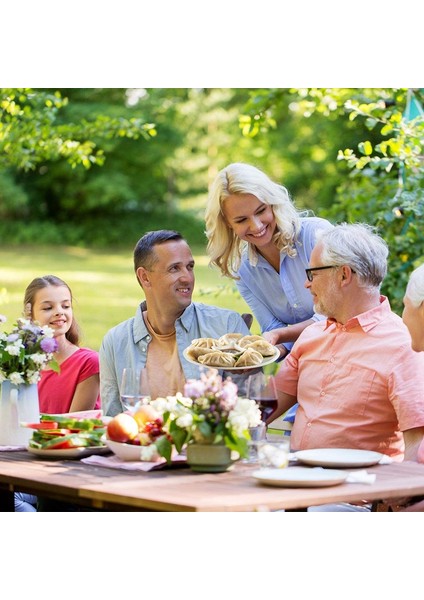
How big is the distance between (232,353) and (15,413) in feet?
2.18

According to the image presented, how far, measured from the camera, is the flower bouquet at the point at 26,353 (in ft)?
9.36

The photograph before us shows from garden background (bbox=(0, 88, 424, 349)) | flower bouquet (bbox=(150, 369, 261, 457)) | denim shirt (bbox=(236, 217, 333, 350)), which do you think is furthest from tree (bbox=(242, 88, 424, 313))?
garden background (bbox=(0, 88, 424, 349))

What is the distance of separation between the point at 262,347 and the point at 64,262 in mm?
15535

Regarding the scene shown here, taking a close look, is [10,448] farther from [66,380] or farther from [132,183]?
[132,183]

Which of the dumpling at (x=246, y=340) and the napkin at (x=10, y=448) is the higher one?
the dumpling at (x=246, y=340)

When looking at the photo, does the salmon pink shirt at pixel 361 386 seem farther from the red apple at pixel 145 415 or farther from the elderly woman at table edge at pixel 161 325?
the red apple at pixel 145 415

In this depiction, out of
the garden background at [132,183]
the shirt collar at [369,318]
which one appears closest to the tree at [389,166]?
the shirt collar at [369,318]

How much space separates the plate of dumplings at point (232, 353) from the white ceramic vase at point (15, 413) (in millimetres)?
495

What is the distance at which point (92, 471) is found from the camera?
8.09 feet

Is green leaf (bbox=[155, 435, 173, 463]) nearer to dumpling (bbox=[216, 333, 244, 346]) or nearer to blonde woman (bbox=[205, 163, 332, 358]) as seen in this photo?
dumpling (bbox=[216, 333, 244, 346])

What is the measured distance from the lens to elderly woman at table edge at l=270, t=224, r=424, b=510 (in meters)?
2.90

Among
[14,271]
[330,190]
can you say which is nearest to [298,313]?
[14,271]
